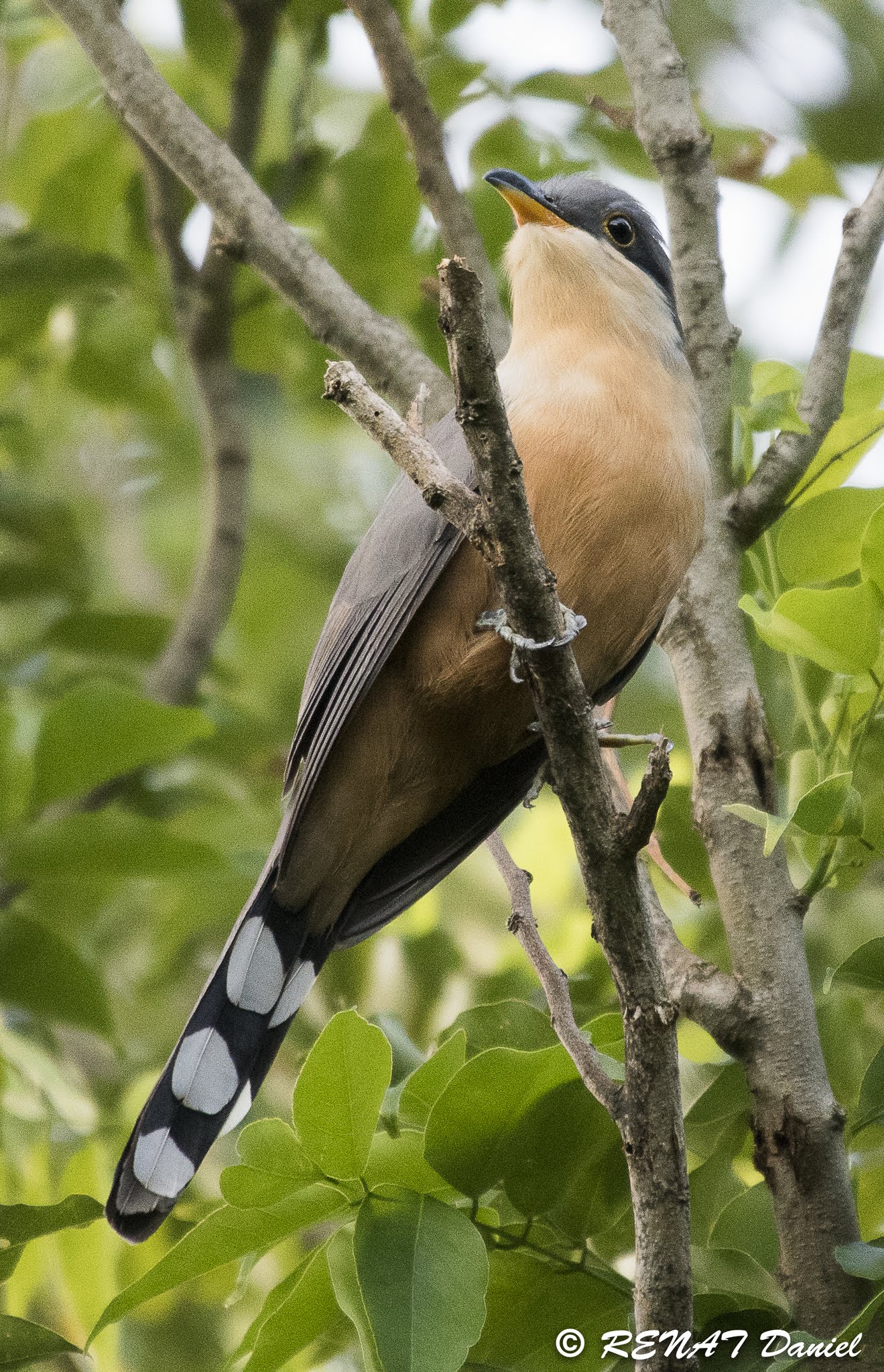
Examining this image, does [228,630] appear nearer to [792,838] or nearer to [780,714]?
[780,714]

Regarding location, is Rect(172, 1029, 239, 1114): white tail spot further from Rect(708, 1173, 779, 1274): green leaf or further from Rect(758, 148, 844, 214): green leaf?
Rect(758, 148, 844, 214): green leaf

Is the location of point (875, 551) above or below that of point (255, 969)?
above

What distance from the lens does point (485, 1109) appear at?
2.22 m

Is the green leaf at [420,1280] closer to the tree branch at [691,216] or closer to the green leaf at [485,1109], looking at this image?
the green leaf at [485,1109]

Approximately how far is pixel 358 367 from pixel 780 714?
142cm

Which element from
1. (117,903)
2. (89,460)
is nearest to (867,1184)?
(117,903)

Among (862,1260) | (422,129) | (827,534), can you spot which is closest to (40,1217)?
(862,1260)

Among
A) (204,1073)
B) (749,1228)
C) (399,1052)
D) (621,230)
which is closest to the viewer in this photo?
(749,1228)

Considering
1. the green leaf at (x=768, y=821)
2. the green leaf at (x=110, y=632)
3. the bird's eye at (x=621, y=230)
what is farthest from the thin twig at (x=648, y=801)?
the green leaf at (x=110, y=632)

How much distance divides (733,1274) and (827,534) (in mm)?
1405

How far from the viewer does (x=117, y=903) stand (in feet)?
17.8

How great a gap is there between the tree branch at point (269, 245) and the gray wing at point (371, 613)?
0.34 metres

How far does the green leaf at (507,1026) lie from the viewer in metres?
2.65

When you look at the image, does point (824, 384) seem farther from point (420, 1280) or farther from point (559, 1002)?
point (420, 1280)
